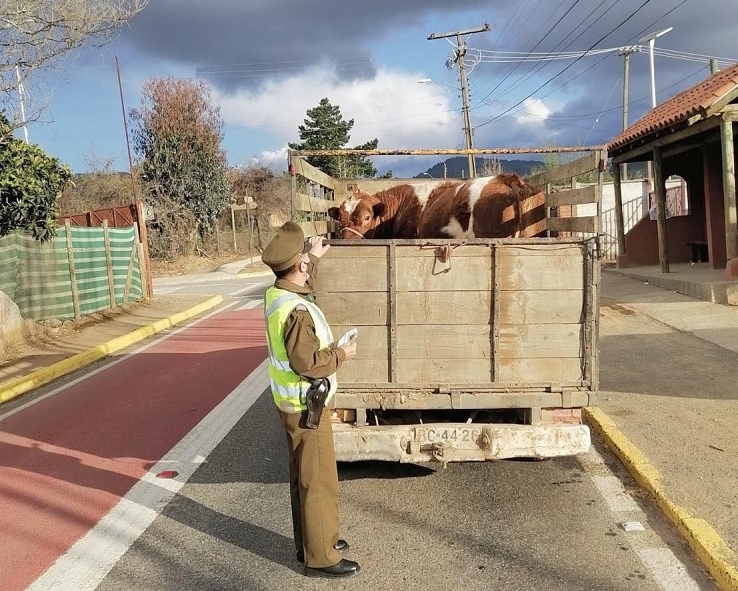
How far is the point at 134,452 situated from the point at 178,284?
2059cm

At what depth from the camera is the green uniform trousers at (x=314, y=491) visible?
339 centimetres

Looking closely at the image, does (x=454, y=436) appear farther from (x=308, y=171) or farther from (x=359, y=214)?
(x=359, y=214)

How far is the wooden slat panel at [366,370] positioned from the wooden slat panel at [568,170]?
206 centimetres

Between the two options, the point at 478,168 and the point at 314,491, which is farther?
the point at 478,168

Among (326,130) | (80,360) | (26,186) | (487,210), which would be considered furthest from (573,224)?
(326,130)

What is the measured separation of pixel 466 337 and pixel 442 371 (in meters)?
0.27

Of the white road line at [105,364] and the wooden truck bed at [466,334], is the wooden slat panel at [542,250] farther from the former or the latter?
the white road line at [105,364]

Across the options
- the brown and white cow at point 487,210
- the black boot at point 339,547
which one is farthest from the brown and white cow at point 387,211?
the black boot at point 339,547

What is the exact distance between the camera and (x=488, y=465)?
4969 mm

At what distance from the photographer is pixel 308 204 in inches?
197

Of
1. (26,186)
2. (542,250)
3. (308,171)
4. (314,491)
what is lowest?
(314,491)

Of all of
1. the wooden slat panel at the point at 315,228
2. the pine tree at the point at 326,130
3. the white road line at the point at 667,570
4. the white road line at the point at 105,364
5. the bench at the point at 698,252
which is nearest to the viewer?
the white road line at the point at 667,570

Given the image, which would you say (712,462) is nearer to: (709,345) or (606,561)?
(606,561)

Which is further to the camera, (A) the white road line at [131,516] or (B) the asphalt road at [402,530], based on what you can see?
(A) the white road line at [131,516]
